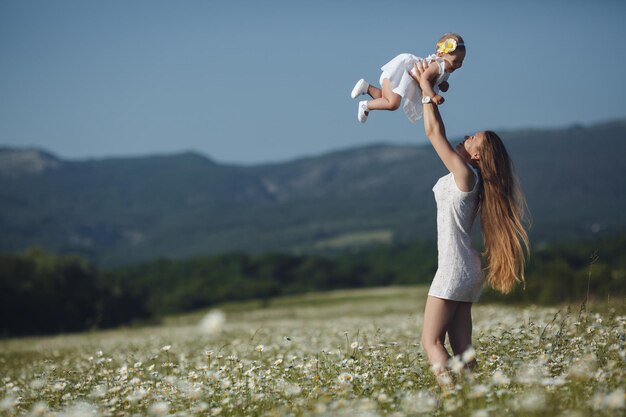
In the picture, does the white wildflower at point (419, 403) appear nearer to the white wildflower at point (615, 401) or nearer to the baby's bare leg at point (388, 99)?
the white wildflower at point (615, 401)

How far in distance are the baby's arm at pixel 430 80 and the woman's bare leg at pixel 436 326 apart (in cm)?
158

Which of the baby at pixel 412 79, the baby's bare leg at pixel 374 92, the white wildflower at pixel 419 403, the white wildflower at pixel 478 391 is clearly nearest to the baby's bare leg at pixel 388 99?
the baby at pixel 412 79

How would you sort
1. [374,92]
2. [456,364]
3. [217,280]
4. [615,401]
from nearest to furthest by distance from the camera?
[615,401], [456,364], [374,92], [217,280]

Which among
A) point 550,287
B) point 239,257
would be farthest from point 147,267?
point 550,287

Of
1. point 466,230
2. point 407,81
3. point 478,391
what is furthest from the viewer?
point 407,81

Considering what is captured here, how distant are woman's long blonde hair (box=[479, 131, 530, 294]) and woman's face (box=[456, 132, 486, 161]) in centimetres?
4

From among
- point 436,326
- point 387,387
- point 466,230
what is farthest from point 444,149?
point 387,387

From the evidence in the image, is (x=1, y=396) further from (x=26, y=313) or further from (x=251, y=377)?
(x=26, y=313)

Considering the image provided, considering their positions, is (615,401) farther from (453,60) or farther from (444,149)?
(453,60)

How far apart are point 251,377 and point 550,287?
26.3 m

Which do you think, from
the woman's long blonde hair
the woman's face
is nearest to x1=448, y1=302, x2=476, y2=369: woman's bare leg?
the woman's long blonde hair

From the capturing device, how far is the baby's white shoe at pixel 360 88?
7.56 metres

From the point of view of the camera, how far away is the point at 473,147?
6613 millimetres

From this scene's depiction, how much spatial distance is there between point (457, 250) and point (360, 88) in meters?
2.02
